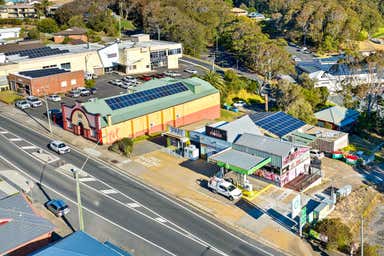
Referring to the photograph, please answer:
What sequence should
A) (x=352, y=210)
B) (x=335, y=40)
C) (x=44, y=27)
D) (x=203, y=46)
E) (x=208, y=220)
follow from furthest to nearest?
1. (x=335, y=40)
2. (x=44, y=27)
3. (x=203, y=46)
4. (x=352, y=210)
5. (x=208, y=220)

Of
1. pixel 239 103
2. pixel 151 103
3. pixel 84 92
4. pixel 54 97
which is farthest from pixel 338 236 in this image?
pixel 84 92

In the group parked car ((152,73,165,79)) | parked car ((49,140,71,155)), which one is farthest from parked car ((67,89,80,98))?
parked car ((49,140,71,155))

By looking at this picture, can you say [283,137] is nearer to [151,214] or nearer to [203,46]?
[151,214]

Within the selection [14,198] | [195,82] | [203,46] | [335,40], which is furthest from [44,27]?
[14,198]

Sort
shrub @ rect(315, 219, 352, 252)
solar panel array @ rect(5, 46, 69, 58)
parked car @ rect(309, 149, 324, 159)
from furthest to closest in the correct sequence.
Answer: solar panel array @ rect(5, 46, 69, 58)
parked car @ rect(309, 149, 324, 159)
shrub @ rect(315, 219, 352, 252)

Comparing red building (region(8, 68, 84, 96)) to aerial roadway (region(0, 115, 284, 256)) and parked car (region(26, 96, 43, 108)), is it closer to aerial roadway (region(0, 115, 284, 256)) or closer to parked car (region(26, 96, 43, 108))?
parked car (region(26, 96, 43, 108))

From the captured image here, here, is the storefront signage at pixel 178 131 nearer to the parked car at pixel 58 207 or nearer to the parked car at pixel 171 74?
the parked car at pixel 58 207
